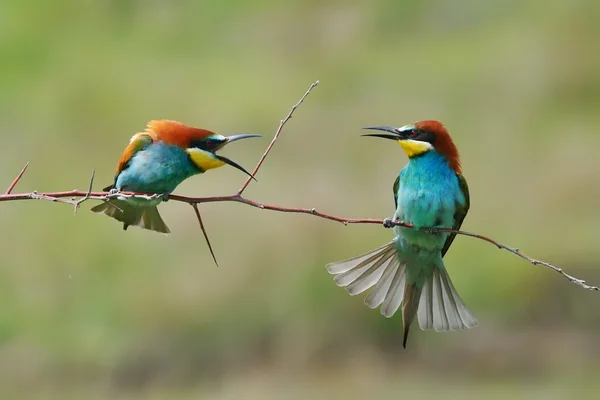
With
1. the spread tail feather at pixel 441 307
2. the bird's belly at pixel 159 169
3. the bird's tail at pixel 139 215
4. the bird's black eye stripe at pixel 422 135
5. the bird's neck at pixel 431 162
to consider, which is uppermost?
the bird's black eye stripe at pixel 422 135

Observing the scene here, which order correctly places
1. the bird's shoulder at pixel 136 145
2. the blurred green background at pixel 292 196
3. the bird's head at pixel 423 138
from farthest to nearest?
the blurred green background at pixel 292 196
the bird's head at pixel 423 138
the bird's shoulder at pixel 136 145

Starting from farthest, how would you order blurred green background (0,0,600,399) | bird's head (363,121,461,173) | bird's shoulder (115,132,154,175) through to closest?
blurred green background (0,0,600,399) → bird's head (363,121,461,173) → bird's shoulder (115,132,154,175)

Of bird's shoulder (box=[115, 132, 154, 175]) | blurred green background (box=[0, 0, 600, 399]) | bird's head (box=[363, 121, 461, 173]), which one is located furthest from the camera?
blurred green background (box=[0, 0, 600, 399])

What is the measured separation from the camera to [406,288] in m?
2.08

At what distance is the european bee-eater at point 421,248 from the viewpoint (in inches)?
77.8

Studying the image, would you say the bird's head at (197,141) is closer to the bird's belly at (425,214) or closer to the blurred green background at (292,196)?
the bird's belly at (425,214)

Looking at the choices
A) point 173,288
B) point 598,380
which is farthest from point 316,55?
point 598,380

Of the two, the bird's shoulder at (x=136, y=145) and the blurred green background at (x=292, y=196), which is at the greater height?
the blurred green background at (x=292, y=196)

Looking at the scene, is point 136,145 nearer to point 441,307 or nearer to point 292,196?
point 441,307

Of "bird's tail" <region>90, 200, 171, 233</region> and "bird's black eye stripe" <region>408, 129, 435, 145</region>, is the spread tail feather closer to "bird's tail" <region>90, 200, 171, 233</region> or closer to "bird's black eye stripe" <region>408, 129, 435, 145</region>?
"bird's black eye stripe" <region>408, 129, 435, 145</region>

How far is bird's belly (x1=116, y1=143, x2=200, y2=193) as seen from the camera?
1.79m

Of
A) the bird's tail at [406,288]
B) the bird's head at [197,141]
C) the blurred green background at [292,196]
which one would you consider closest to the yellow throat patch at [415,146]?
the bird's tail at [406,288]

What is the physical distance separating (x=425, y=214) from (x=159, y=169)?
49 cm

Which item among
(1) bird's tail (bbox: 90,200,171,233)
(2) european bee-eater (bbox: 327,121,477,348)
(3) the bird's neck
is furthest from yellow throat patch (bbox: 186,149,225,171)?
(3) the bird's neck
